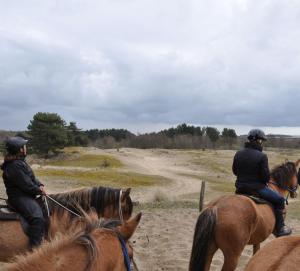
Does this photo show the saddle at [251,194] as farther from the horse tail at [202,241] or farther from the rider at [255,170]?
the horse tail at [202,241]

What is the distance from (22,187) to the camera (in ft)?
19.0

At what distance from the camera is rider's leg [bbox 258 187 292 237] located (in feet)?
24.0

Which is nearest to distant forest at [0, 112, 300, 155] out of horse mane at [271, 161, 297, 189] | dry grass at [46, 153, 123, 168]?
dry grass at [46, 153, 123, 168]

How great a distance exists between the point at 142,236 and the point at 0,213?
215 inches

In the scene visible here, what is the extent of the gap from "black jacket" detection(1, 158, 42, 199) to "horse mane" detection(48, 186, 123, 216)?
1.23 ft

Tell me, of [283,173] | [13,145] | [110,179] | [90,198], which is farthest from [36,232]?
[110,179]

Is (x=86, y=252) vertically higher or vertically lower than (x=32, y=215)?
higher

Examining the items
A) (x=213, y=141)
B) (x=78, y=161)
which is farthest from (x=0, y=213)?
(x=213, y=141)

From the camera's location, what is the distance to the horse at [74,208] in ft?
18.4

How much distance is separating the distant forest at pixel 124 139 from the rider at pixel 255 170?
34324 millimetres

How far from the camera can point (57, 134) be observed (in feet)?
173

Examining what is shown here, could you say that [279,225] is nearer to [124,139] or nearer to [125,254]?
[125,254]

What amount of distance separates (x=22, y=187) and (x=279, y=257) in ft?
11.8

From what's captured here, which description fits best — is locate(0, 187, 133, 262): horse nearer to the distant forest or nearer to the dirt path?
the dirt path
